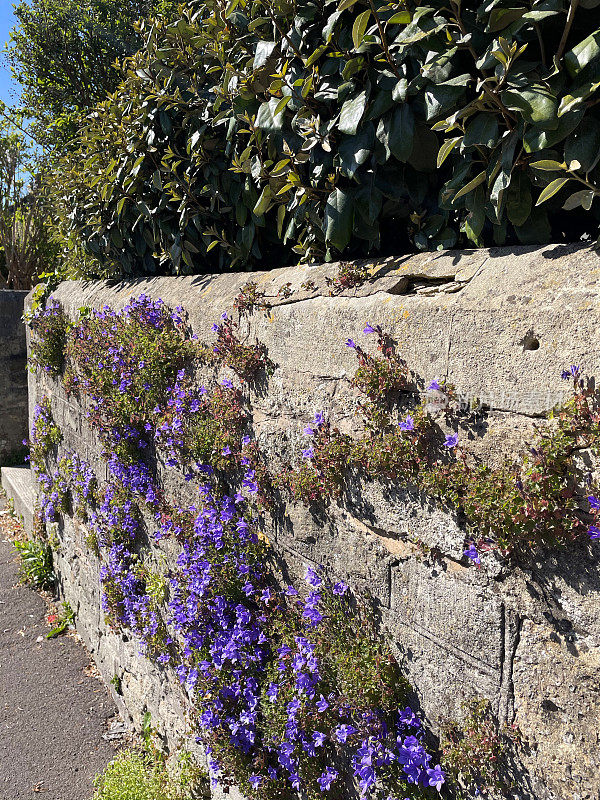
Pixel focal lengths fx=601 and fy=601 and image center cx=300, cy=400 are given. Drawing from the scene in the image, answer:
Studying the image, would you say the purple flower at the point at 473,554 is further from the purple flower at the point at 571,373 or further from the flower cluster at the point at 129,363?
the flower cluster at the point at 129,363

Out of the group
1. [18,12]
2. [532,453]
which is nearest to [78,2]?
[18,12]

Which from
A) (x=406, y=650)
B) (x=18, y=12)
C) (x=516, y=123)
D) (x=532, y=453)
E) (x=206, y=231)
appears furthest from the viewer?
(x=18, y=12)

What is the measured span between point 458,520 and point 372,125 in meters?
1.19

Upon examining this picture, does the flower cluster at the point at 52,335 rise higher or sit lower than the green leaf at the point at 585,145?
lower

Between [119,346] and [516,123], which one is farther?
[119,346]

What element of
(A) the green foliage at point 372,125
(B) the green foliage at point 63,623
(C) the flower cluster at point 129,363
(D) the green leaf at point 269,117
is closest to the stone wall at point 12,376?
(B) the green foliage at point 63,623

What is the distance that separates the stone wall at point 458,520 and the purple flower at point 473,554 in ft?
0.06

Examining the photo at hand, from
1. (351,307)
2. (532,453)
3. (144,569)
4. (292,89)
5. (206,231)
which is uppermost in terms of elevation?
(292,89)

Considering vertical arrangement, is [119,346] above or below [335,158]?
below

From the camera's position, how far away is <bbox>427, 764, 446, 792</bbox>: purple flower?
5.03ft

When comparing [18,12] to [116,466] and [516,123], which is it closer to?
[116,466]

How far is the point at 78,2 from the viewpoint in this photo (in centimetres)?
820

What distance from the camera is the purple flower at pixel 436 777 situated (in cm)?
153

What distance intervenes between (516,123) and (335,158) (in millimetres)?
659
